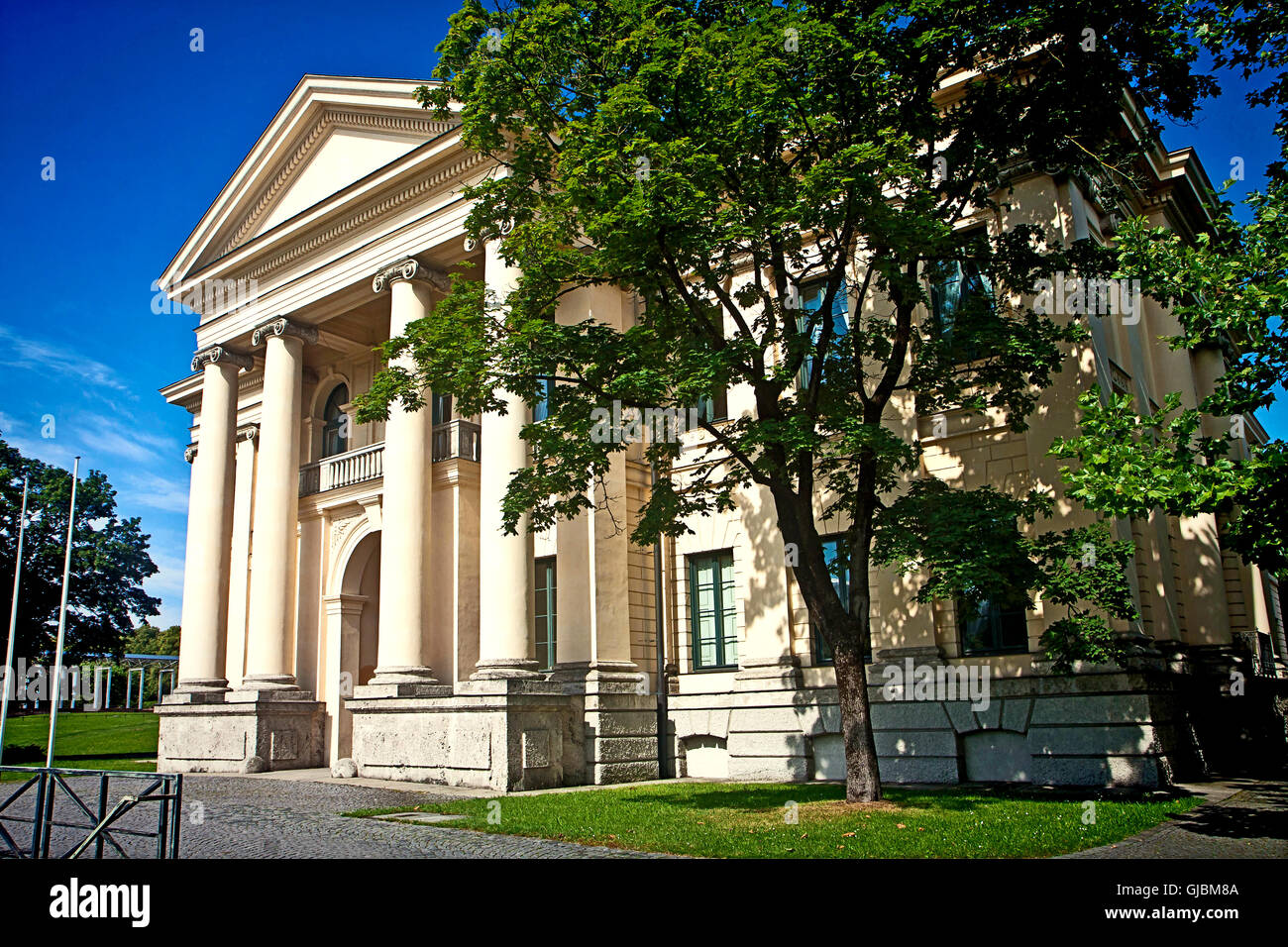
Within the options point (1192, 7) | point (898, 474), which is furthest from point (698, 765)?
point (1192, 7)

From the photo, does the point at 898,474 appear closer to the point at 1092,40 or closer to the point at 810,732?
the point at 810,732

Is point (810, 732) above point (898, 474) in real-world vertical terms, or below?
below

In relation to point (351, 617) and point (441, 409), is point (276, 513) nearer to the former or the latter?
point (351, 617)

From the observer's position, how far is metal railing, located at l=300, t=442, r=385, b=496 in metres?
24.9

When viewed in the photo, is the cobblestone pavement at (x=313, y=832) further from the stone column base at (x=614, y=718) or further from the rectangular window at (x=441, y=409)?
the rectangular window at (x=441, y=409)

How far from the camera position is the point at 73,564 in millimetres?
39875

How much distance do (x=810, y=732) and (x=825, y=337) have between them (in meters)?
7.95

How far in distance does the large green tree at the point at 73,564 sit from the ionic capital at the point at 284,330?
13.4 m

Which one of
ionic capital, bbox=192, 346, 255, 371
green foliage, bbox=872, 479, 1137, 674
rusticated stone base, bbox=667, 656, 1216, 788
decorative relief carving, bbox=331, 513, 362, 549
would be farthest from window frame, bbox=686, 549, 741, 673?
ionic capital, bbox=192, 346, 255, 371

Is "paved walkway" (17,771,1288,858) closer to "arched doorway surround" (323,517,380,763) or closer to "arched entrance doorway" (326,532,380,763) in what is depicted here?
"arched entrance doorway" (326,532,380,763)

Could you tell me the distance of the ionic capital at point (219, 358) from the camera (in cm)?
2636

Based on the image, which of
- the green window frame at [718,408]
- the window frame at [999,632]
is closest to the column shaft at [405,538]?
the green window frame at [718,408]

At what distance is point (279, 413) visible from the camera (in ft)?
79.4
